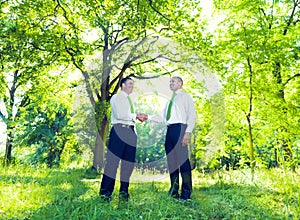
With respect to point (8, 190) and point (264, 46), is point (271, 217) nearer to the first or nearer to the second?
point (8, 190)

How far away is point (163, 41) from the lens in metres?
11.7

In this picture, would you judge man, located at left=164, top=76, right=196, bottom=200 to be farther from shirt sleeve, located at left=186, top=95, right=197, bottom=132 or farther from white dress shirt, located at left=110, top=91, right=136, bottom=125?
white dress shirt, located at left=110, top=91, right=136, bottom=125

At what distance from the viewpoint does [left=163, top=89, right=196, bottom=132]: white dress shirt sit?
4.54 m

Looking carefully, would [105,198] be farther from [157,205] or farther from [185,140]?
[185,140]

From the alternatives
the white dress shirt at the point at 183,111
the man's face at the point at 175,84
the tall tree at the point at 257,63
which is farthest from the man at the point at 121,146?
the tall tree at the point at 257,63

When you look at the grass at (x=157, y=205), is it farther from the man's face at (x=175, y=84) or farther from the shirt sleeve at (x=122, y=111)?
the man's face at (x=175, y=84)

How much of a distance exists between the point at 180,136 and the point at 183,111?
404 millimetres

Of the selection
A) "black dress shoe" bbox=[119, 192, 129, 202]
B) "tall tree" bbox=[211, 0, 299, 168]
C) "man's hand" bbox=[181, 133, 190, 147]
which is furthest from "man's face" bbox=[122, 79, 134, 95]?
"tall tree" bbox=[211, 0, 299, 168]

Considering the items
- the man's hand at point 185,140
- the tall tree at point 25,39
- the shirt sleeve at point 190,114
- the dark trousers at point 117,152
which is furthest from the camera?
the tall tree at point 25,39

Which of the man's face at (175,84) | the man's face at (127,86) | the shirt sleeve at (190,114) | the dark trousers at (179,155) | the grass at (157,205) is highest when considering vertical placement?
the man's face at (175,84)

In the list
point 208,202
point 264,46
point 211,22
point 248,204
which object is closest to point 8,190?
point 208,202

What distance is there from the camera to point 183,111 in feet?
15.0

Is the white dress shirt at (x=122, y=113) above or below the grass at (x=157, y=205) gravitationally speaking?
above

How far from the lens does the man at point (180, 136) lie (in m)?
4.46
